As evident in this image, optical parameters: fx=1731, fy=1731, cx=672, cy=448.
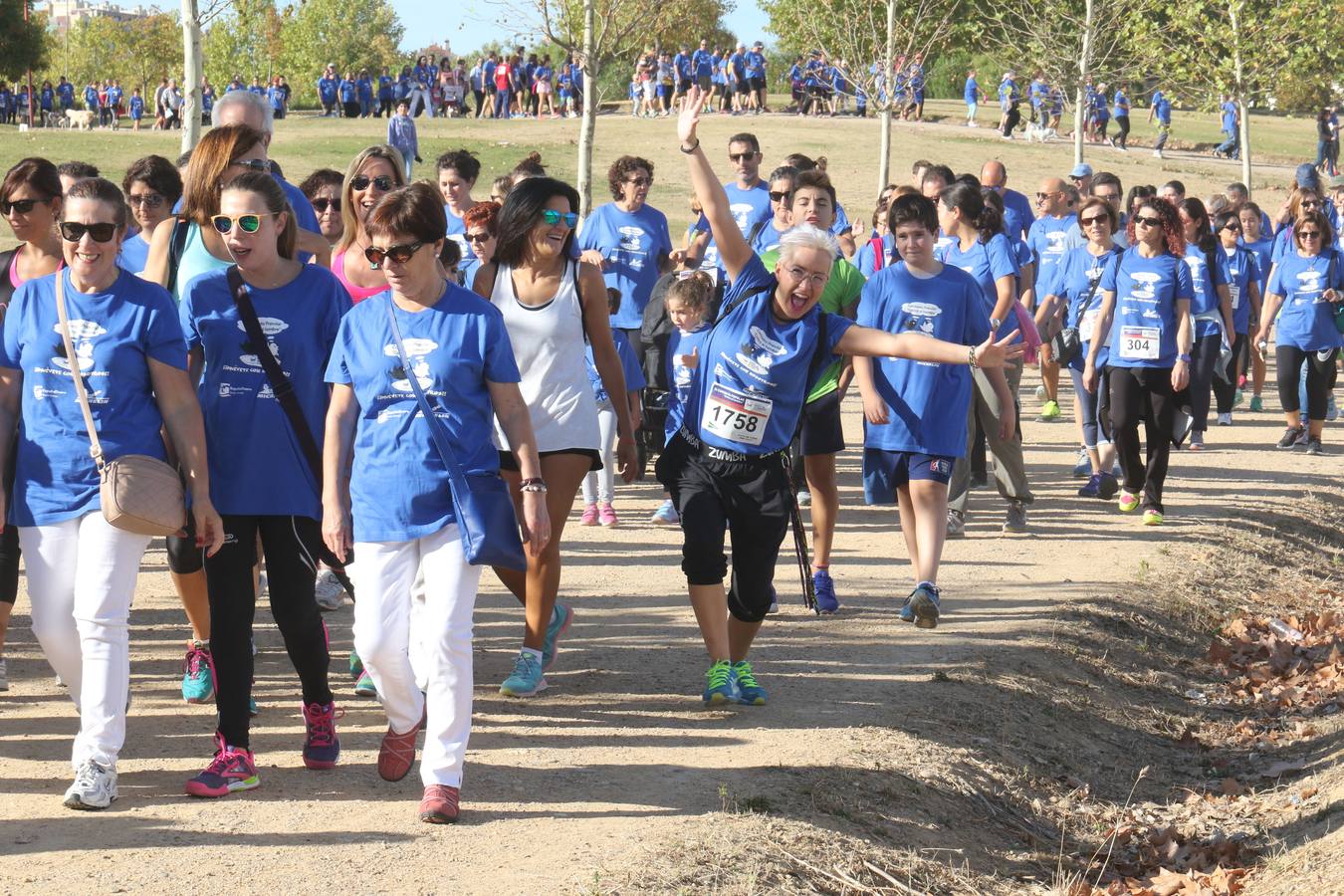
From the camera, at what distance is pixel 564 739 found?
6.55m

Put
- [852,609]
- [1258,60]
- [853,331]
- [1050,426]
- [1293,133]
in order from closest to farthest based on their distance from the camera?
[853,331] < [852,609] < [1050,426] < [1258,60] < [1293,133]

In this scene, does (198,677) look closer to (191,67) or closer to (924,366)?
(924,366)

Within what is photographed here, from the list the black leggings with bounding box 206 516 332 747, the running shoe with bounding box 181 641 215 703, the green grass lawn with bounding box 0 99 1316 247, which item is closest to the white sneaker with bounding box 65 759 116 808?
the black leggings with bounding box 206 516 332 747

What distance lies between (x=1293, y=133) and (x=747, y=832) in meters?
62.8

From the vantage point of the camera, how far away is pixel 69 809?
18.1 feet

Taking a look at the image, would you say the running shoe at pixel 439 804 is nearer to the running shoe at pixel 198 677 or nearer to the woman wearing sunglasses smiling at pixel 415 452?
the woman wearing sunglasses smiling at pixel 415 452

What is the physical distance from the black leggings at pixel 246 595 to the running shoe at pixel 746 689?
1.96m

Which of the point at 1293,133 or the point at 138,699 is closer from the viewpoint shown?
the point at 138,699

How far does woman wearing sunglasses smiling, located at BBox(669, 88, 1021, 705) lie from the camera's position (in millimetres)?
6715

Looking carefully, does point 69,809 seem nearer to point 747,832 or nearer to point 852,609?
point 747,832

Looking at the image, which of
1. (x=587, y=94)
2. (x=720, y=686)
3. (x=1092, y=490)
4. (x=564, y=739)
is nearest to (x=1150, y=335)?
(x=1092, y=490)

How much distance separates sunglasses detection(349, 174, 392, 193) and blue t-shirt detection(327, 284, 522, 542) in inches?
64.0

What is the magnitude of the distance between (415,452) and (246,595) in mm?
809

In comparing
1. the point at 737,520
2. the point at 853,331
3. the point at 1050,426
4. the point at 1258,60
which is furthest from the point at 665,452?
the point at 1258,60
